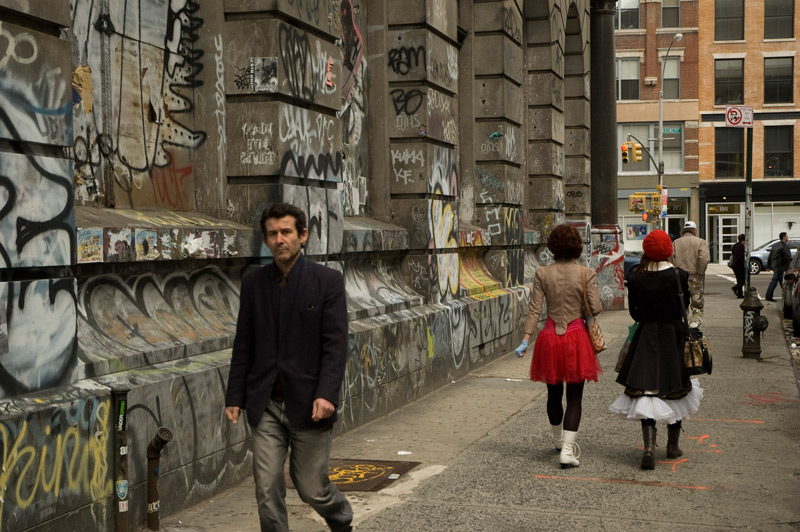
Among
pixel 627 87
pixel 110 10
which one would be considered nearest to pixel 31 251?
pixel 110 10

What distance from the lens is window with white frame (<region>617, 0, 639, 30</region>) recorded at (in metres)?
53.0

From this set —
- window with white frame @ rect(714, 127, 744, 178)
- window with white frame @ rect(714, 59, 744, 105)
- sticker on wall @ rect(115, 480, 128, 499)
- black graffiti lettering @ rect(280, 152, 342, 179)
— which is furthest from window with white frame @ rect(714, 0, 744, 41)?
sticker on wall @ rect(115, 480, 128, 499)

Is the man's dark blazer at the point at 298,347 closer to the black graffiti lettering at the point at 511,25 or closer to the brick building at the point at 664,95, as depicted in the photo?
the black graffiti lettering at the point at 511,25

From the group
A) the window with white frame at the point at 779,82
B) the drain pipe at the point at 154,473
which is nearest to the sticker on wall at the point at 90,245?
the drain pipe at the point at 154,473

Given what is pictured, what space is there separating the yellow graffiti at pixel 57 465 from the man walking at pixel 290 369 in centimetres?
92

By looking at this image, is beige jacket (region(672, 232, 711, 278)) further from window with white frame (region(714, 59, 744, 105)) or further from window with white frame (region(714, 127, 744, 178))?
window with white frame (region(714, 59, 744, 105))

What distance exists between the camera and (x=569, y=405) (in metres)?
7.65

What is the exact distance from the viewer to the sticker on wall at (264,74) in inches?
303

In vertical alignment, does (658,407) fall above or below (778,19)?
below

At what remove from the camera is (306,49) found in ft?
27.0

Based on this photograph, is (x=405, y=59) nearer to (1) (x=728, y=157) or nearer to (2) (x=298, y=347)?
(2) (x=298, y=347)

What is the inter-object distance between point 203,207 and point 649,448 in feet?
12.0

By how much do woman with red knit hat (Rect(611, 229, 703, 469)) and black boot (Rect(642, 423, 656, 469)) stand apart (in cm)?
11

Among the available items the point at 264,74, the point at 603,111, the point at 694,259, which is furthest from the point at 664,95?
the point at 264,74
